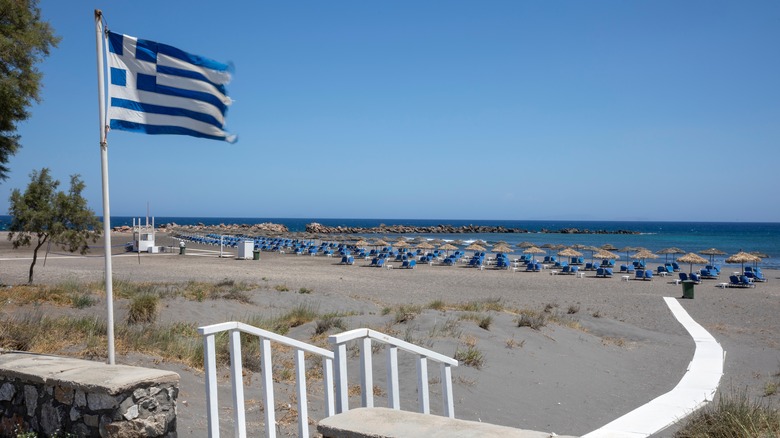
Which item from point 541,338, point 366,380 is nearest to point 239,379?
point 366,380

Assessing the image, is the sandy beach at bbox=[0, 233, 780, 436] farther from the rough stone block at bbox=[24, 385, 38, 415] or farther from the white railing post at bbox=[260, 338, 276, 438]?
the white railing post at bbox=[260, 338, 276, 438]

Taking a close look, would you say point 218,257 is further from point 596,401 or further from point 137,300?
point 596,401

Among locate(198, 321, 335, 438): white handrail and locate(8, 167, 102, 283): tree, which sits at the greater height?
locate(8, 167, 102, 283): tree

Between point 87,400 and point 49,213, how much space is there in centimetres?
1445

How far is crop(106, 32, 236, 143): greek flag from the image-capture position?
17.9 feet

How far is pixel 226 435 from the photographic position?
5273 mm

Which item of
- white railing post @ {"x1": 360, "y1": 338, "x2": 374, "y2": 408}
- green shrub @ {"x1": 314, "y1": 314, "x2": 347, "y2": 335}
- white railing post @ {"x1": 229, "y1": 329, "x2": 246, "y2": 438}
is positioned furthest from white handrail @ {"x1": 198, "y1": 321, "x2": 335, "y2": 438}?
green shrub @ {"x1": 314, "y1": 314, "x2": 347, "y2": 335}

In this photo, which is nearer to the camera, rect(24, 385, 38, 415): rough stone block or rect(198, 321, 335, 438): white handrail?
rect(198, 321, 335, 438): white handrail

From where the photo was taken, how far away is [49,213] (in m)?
16.8

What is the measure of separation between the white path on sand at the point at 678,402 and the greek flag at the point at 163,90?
15.6ft

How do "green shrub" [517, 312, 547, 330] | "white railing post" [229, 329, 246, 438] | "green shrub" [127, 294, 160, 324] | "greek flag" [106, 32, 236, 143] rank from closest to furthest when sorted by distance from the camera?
"white railing post" [229, 329, 246, 438] < "greek flag" [106, 32, 236, 143] < "green shrub" [127, 294, 160, 324] < "green shrub" [517, 312, 547, 330]

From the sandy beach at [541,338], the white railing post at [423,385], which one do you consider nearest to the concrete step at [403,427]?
the white railing post at [423,385]

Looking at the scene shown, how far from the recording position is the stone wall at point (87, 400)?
13.2ft

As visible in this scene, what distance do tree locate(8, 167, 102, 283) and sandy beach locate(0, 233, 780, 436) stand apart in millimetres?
3610
